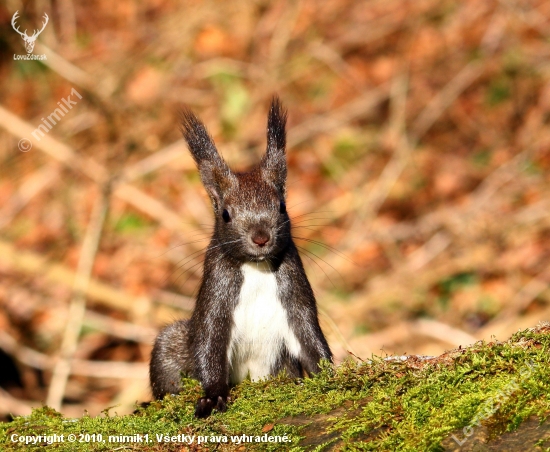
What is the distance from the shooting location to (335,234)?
35.3 ft

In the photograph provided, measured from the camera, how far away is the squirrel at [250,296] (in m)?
4.47

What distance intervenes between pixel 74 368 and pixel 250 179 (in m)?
5.05

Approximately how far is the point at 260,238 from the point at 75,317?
14.5ft

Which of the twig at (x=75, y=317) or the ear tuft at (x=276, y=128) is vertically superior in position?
the twig at (x=75, y=317)

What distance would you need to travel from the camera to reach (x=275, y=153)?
5.00 m

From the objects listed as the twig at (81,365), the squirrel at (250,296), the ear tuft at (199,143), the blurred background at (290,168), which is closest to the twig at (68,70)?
the blurred background at (290,168)

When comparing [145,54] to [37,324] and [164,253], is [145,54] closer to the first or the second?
[164,253]

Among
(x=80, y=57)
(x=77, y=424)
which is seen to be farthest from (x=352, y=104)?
(x=77, y=424)

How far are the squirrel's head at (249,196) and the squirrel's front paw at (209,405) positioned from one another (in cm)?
87

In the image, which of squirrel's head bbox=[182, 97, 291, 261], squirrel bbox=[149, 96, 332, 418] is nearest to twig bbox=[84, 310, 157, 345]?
squirrel bbox=[149, 96, 332, 418]

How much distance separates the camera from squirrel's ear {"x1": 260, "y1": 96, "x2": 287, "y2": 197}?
4941 millimetres

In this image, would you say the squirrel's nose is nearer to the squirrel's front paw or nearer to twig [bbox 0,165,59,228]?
the squirrel's front paw

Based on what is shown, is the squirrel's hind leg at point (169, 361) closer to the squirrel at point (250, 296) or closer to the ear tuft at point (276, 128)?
the squirrel at point (250, 296)

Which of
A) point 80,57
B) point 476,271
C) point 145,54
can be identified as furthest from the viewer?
point 80,57
